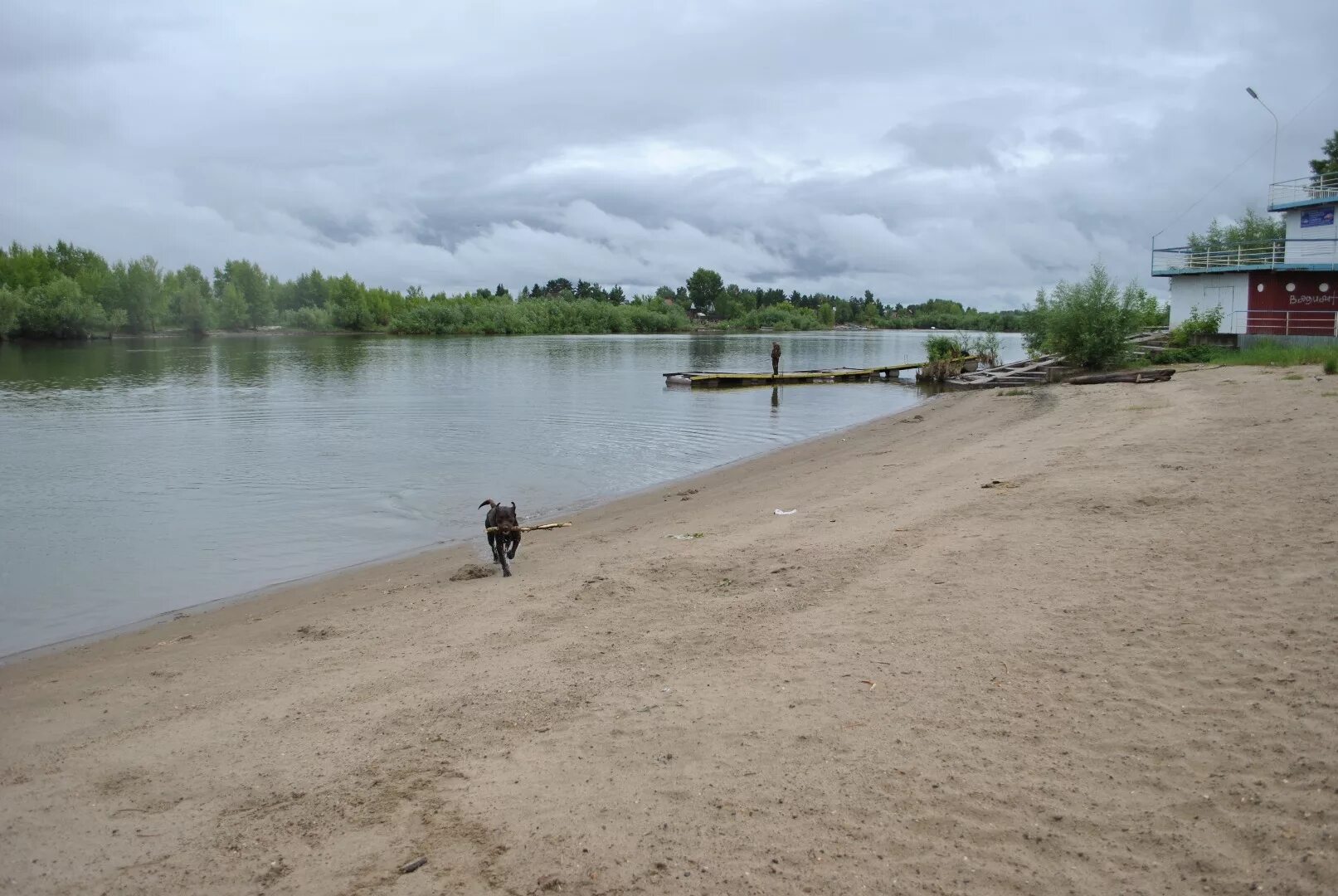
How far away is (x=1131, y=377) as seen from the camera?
26.5 metres

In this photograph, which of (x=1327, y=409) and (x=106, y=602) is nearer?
(x=106, y=602)

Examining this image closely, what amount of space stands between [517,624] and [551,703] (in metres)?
1.94

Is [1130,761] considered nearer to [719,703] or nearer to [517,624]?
[719,703]

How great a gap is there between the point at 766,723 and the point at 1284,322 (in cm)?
4005

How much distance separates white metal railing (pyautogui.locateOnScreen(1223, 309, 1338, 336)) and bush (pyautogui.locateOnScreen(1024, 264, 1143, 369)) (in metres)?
6.22

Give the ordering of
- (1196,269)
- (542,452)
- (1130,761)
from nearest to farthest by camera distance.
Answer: (1130,761)
(542,452)
(1196,269)

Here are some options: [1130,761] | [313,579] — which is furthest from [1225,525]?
[313,579]

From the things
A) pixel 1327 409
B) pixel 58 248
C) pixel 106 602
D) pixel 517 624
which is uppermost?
pixel 58 248

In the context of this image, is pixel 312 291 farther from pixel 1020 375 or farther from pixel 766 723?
pixel 766 723

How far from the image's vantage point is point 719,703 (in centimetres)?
543

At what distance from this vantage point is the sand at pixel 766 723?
3.91 meters

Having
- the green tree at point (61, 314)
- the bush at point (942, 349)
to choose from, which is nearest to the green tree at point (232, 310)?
the green tree at point (61, 314)

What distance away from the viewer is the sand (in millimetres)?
3906

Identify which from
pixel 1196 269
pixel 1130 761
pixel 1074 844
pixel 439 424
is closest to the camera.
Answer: pixel 1074 844
